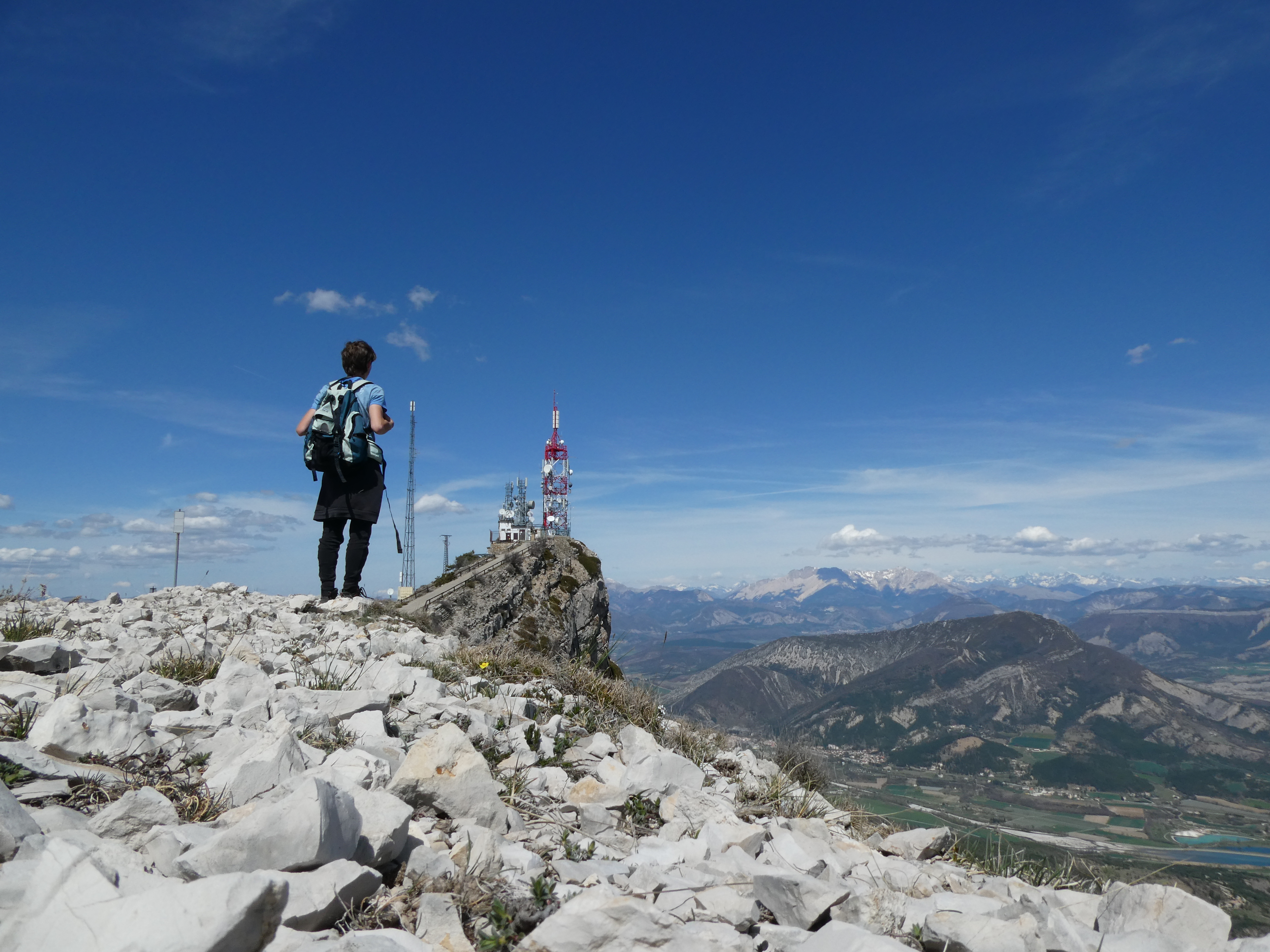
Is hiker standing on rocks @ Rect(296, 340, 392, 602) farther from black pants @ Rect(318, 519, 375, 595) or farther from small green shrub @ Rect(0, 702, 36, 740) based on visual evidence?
small green shrub @ Rect(0, 702, 36, 740)

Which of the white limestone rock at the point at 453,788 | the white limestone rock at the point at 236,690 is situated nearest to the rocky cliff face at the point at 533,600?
the white limestone rock at the point at 236,690

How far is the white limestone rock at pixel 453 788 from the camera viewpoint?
3.07m

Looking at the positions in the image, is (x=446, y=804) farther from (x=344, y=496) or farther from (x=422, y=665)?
(x=344, y=496)

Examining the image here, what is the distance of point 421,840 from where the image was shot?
2.70 m

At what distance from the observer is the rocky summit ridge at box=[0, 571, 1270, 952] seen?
1.83m

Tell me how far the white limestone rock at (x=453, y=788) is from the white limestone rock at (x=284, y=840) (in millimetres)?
776

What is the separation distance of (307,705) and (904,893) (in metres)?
3.60

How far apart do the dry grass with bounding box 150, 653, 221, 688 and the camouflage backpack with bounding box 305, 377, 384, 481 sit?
350 cm

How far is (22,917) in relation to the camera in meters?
1.62

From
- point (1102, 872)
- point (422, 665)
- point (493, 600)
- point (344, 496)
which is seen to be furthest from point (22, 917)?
point (493, 600)

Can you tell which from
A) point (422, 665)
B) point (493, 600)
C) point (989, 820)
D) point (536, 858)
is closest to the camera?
point (536, 858)

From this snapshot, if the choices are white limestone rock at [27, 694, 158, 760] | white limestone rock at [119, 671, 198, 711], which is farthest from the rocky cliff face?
white limestone rock at [27, 694, 158, 760]

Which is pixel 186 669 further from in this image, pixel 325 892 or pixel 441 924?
pixel 441 924

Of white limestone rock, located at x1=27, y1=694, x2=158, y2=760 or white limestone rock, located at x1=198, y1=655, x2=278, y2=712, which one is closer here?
white limestone rock, located at x1=27, y1=694, x2=158, y2=760
